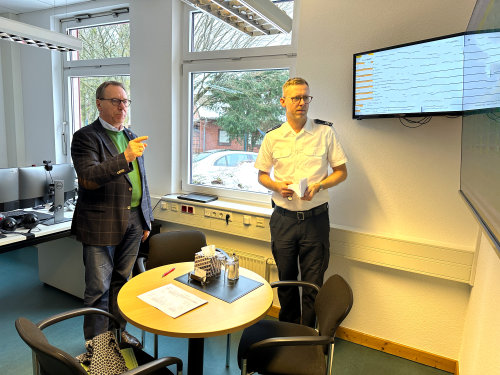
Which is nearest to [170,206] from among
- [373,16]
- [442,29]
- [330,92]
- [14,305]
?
[14,305]

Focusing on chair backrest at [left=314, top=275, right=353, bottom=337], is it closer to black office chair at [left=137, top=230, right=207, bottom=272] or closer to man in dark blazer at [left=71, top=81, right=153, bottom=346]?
black office chair at [left=137, top=230, right=207, bottom=272]

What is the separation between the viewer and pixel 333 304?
158 cm

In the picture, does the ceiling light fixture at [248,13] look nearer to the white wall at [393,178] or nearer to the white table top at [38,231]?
the white wall at [393,178]

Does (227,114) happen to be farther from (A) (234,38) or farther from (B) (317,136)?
(B) (317,136)

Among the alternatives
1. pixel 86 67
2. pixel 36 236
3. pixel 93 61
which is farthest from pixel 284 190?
pixel 86 67

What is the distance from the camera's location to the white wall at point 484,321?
134cm

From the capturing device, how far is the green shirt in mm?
2242

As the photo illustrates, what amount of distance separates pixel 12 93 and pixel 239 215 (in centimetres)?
370

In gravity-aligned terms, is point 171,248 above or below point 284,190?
below

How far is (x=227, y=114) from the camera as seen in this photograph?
323 cm

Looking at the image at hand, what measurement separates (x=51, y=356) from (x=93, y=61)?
12.5ft

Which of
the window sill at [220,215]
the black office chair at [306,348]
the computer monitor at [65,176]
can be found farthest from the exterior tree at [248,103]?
the black office chair at [306,348]

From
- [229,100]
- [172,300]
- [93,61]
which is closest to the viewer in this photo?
[172,300]

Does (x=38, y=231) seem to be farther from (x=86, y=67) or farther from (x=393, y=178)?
(x=393, y=178)
